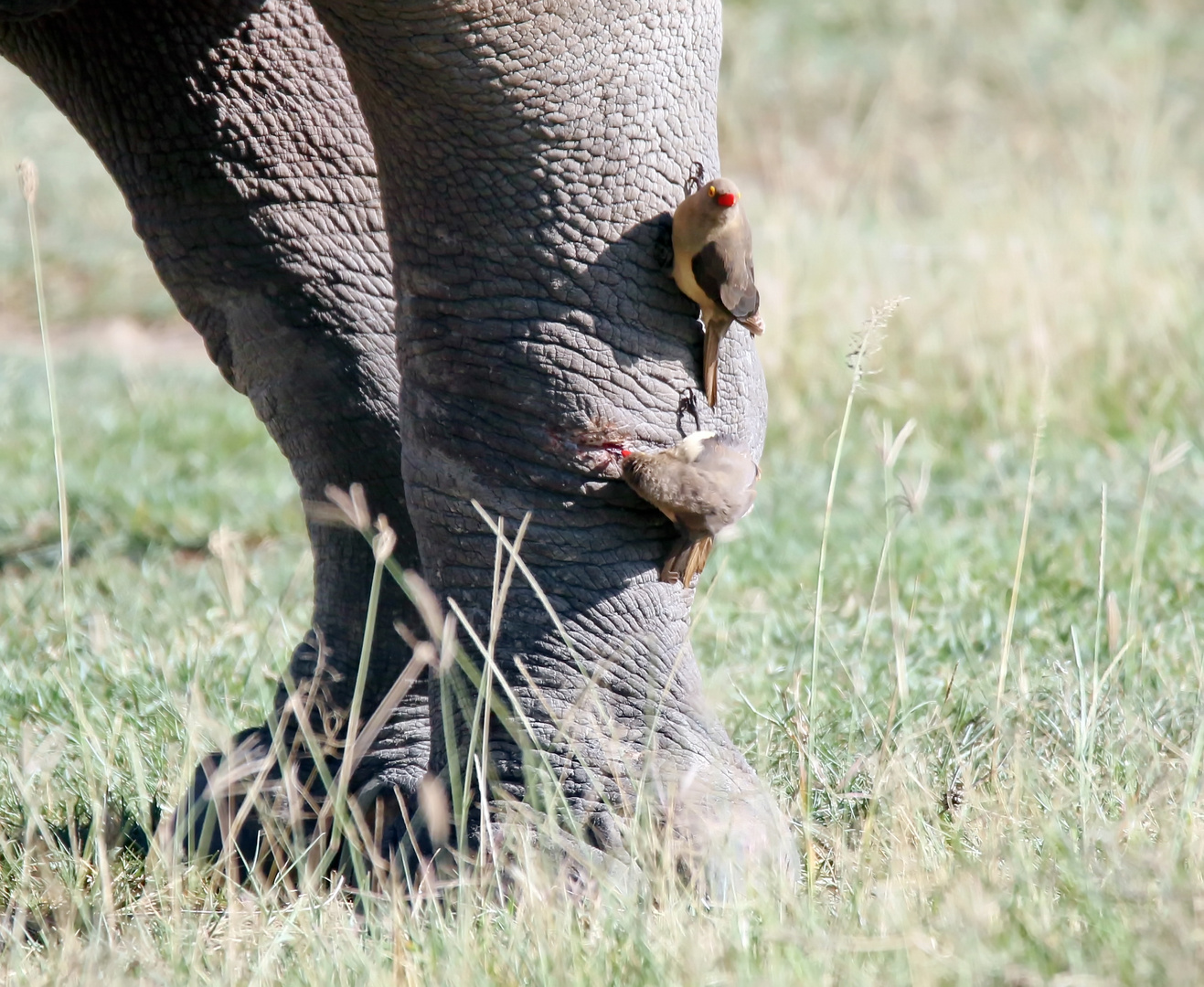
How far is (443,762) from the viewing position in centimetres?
203

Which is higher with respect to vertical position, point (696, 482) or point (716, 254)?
point (716, 254)

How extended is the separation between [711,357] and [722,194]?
0.68ft

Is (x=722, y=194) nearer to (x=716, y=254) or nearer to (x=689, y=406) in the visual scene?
(x=716, y=254)

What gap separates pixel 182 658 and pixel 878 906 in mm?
1759

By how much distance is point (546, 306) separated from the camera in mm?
1823

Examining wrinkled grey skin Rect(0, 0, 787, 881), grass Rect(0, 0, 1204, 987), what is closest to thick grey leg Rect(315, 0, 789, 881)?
wrinkled grey skin Rect(0, 0, 787, 881)

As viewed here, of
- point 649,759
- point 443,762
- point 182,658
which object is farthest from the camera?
point 182,658

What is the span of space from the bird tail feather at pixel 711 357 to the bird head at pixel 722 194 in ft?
0.49

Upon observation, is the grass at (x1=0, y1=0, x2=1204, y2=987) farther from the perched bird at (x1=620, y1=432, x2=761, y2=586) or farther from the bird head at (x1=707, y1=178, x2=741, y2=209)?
the bird head at (x1=707, y1=178, x2=741, y2=209)

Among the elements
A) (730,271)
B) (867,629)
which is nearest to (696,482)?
(730,271)

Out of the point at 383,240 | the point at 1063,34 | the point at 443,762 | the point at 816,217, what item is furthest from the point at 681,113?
the point at 1063,34

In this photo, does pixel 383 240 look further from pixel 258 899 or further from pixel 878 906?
pixel 878 906

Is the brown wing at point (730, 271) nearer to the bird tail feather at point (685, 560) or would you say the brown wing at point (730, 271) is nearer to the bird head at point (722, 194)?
the bird head at point (722, 194)

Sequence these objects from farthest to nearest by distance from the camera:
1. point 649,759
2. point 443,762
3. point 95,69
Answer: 1. point 95,69
2. point 443,762
3. point 649,759
